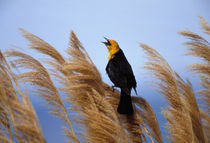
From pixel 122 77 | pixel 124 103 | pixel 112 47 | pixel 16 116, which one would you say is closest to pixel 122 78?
pixel 122 77

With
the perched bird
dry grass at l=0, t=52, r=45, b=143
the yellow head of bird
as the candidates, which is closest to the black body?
the perched bird

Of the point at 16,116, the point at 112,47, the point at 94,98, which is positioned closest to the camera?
the point at 16,116

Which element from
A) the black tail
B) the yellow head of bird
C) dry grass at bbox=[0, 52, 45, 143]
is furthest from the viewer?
the yellow head of bird

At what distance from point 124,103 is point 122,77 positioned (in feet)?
1.10

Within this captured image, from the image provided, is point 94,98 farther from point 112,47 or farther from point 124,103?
point 112,47

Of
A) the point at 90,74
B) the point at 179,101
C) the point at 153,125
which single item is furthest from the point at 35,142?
the point at 179,101

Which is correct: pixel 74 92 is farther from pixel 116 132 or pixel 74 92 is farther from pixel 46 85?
pixel 116 132

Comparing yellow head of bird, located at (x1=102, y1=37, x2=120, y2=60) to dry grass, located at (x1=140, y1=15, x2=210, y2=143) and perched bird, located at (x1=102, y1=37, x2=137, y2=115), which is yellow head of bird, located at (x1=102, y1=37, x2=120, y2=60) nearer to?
perched bird, located at (x1=102, y1=37, x2=137, y2=115)

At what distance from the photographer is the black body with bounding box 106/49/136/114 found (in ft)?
6.73

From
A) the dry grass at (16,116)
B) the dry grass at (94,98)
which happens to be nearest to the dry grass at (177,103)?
the dry grass at (94,98)

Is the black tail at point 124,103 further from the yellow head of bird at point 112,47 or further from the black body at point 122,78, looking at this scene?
the yellow head of bird at point 112,47

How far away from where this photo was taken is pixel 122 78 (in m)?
2.25

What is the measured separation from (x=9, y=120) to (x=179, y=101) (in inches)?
66.7

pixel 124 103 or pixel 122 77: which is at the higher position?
pixel 122 77
